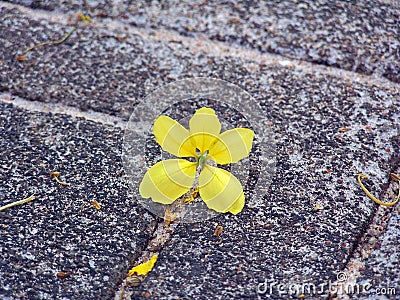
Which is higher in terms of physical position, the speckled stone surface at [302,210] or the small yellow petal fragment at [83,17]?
the small yellow petal fragment at [83,17]

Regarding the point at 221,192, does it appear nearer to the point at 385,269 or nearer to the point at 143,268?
the point at 143,268

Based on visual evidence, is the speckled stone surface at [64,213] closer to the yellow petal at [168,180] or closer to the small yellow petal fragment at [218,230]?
the yellow petal at [168,180]

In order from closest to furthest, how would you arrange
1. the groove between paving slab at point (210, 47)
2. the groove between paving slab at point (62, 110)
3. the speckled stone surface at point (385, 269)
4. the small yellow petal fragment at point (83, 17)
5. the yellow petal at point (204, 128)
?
the speckled stone surface at point (385, 269) → the yellow petal at point (204, 128) → the groove between paving slab at point (62, 110) → the groove between paving slab at point (210, 47) → the small yellow petal fragment at point (83, 17)

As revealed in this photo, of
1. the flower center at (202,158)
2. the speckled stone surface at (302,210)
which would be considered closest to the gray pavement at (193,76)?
the speckled stone surface at (302,210)

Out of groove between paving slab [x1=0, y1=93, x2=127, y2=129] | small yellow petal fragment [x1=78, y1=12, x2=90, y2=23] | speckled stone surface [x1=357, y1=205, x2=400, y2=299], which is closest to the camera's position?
speckled stone surface [x1=357, y1=205, x2=400, y2=299]

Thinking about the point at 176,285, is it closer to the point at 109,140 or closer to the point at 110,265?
the point at 110,265

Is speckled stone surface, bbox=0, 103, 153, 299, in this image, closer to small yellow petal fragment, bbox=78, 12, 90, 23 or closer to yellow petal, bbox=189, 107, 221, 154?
yellow petal, bbox=189, 107, 221, 154

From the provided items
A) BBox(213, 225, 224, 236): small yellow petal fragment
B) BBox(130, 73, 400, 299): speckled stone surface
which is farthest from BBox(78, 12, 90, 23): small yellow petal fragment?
BBox(213, 225, 224, 236): small yellow petal fragment
